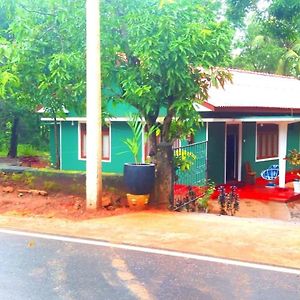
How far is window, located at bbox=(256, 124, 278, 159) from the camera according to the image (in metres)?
17.8

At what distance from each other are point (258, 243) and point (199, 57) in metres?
3.80

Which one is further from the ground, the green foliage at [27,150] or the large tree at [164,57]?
the large tree at [164,57]

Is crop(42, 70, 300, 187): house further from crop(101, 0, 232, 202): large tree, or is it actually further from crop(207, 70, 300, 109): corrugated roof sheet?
crop(101, 0, 232, 202): large tree

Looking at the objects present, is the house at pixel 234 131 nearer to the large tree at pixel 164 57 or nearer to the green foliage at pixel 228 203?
the green foliage at pixel 228 203

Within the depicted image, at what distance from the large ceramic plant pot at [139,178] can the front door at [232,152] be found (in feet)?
24.2

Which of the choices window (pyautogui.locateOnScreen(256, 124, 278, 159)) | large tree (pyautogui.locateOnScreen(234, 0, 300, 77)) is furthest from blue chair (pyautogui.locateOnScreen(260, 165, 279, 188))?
large tree (pyautogui.locateOnScreen(234, 0, 300, 77))

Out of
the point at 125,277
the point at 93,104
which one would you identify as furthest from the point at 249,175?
the point at 125,277

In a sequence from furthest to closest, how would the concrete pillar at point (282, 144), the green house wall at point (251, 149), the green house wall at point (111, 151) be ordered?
the green house wall at point (111, 151) < the green house wall at point (251, 149) < the concrete pillar at point (282, 144)

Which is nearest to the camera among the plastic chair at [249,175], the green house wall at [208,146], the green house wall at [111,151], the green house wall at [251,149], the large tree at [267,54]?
the green house wall at [208,146]

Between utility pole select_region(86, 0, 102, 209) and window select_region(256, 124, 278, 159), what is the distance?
9971mm

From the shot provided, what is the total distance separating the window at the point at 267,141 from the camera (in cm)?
1777

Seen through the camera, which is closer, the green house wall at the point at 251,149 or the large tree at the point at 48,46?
the large tree at the point at 48,46

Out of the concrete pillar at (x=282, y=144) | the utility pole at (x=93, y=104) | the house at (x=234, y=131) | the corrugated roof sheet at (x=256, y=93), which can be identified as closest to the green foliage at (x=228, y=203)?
the corrugated roof sheet at (x=256, y=93)

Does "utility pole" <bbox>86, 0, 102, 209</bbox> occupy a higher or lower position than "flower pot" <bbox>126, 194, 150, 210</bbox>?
higher
